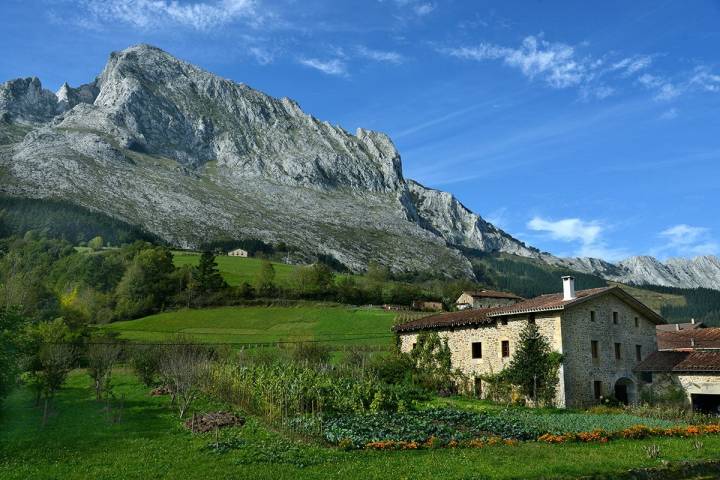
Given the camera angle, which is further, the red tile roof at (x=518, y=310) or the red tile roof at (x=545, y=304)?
the red tile roof at (x=518, y=310)

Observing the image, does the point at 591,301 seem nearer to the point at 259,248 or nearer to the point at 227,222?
the point at 259,248

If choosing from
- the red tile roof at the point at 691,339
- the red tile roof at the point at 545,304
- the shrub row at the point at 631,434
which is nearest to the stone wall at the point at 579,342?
the red tile roof at the point at 545,304

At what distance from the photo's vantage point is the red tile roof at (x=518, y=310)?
37.8 metres

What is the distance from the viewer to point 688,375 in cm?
3684

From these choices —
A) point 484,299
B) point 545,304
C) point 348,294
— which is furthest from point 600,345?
point 484,299

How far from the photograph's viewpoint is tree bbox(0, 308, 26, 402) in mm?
23844

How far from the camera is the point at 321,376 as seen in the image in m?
33.0

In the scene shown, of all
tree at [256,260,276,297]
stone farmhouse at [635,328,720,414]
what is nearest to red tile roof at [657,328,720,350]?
stone farmhouse at [635,328,720,414]

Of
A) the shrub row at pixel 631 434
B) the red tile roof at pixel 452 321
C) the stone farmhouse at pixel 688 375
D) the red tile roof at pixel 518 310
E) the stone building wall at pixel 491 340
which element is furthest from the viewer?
the red tile roof at pixel 452 321

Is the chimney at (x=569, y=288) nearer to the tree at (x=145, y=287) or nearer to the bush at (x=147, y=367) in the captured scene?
the bush at (x=147, y=367)

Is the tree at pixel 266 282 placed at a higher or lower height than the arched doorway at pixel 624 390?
higher

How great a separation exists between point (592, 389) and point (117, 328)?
181 ft

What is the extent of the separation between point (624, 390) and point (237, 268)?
281 feet

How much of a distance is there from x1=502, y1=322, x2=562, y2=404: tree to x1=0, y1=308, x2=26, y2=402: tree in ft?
91.9
